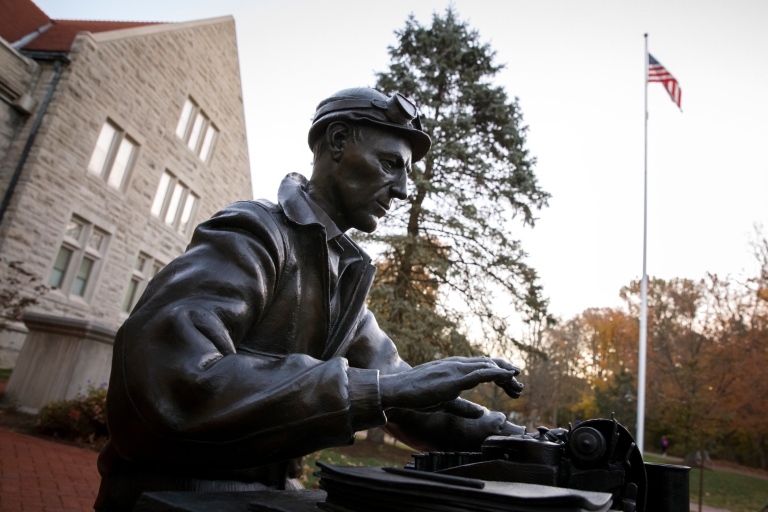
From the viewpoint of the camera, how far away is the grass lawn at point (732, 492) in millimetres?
14466

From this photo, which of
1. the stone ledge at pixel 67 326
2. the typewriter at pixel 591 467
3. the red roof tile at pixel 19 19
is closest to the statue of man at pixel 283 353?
the typewriter at pixel 591 467

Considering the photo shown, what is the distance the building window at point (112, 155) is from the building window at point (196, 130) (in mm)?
2276

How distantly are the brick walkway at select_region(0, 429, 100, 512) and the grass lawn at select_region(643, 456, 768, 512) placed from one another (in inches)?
461

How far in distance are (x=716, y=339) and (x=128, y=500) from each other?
2435 centimetres

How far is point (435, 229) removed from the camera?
627 inches

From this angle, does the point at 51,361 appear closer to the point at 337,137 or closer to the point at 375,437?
the point at 337,137

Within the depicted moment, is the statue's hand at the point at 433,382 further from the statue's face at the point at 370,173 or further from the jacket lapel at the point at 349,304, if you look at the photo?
the statue's face at the point at 370,173

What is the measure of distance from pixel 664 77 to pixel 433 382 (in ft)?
64.1

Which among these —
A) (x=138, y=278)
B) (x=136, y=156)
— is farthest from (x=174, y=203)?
(x=138, y=278)

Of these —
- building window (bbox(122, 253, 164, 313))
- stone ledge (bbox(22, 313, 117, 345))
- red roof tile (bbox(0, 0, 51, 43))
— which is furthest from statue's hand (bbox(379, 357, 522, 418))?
red roof tile (bbox(0, 0, 51, 43))

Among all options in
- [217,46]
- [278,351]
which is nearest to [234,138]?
[217,46]

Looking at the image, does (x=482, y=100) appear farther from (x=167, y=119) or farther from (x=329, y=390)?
(x=329, y=390)

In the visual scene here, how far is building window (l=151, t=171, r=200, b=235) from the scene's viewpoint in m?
17.0

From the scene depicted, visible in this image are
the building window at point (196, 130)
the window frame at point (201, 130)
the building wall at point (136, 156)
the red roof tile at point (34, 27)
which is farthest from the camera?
the building window at point (196, 130)
